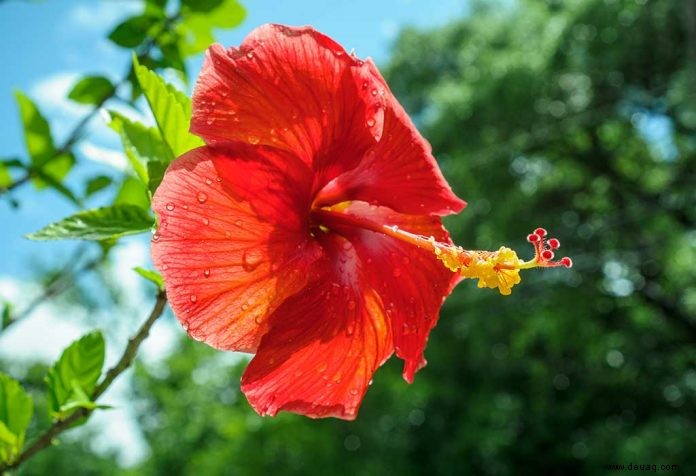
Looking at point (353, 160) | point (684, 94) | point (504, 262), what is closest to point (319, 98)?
point (353, 160)

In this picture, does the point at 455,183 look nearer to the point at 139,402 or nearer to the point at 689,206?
the point at 689,206

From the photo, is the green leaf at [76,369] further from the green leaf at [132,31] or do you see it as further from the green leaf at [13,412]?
the green leaf at [132,31]

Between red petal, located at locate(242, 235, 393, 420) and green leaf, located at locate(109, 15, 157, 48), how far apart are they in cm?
43

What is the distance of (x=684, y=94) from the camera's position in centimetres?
771

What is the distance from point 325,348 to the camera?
1.66 feet

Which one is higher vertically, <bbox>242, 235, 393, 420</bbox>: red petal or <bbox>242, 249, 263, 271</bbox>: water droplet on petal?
<bbox>242, 249, 263, 271</bbox>: water droplet on petal

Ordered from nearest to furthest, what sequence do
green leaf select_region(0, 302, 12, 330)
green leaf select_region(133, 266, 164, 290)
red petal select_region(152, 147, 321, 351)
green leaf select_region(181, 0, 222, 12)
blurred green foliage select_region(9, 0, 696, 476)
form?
red petal select_region(152, 147, 321, 351)
green leaf select_region(133, 266, 164, 290)
green leaf select_region(0, 302, 12, 330)
green leaf select_region(181, 0, 222, 12)
blurred green foliage select_region(9, 0, 696, 476)

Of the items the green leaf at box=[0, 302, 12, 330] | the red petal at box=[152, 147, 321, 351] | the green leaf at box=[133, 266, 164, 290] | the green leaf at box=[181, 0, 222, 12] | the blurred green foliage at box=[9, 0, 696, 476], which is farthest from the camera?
the blurred green foliage at box=[9, 0, 696, 476]

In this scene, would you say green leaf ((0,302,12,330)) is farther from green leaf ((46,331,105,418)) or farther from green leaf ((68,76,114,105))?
green leaf ((68,76,114,105))

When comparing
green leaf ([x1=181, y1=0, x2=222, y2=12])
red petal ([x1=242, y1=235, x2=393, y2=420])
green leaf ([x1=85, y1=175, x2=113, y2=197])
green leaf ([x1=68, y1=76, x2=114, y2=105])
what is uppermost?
green leaf ([x1=181, y1=0, x2=222, y2=12])

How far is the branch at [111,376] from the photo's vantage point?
507 millimetres

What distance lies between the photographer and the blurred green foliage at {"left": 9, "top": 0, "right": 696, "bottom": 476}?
8.48 meters

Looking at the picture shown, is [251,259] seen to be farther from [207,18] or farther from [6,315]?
[207,18]

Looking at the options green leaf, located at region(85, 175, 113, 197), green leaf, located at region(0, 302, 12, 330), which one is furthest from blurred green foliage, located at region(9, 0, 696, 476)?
green leaf, located at region(0, 302, 12, 330)
